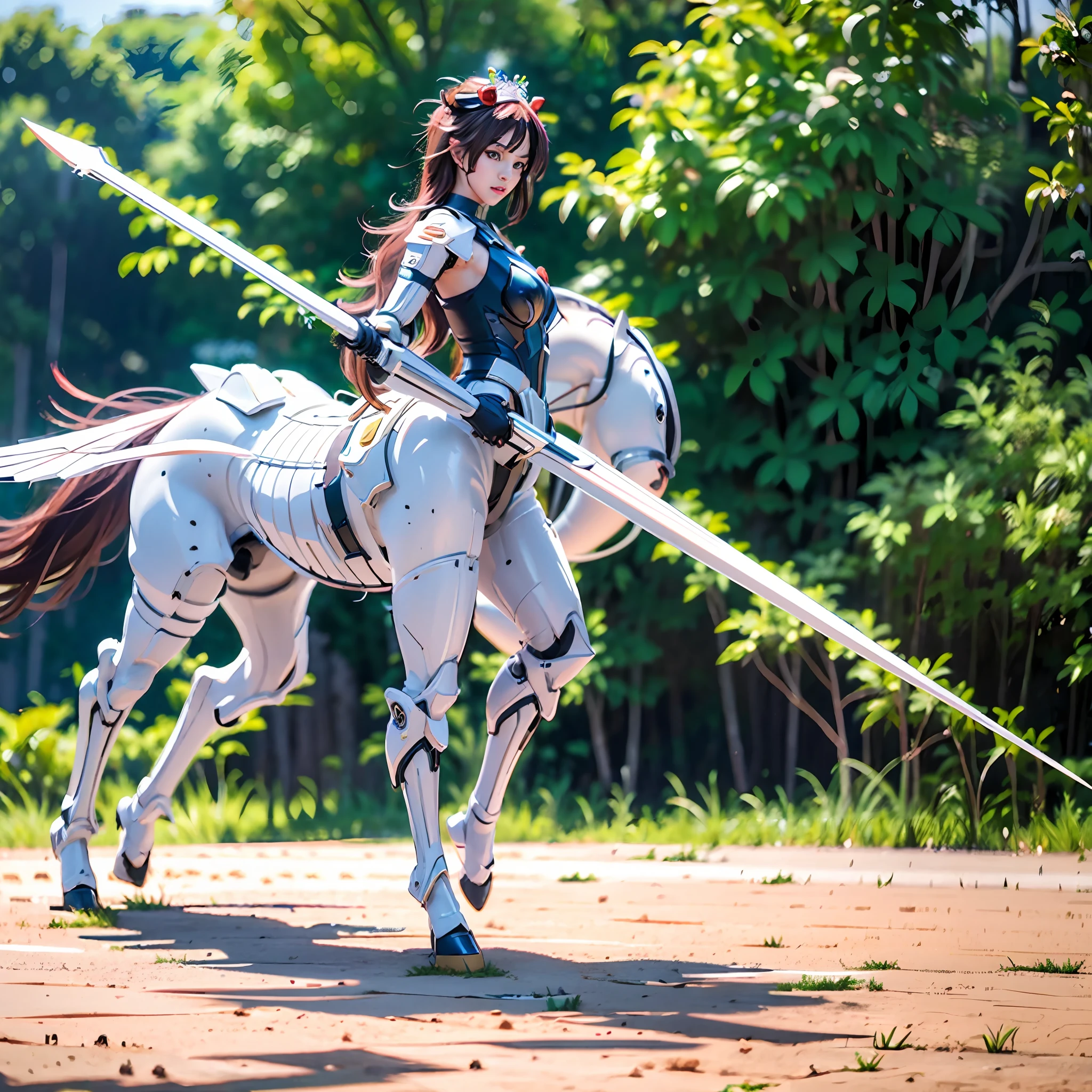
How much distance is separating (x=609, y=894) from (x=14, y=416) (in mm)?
7561

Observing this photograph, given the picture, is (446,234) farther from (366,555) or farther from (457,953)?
(457,953)

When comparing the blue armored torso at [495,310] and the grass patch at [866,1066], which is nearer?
the grass patch at [866,1066]

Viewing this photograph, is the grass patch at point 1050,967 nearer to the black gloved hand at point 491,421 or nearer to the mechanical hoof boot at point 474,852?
the mechanical hoof boot at point 474,852

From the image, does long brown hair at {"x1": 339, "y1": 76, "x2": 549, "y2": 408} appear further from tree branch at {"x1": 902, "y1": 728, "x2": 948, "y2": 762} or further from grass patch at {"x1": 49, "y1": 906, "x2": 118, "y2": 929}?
tree branch at {"x1": 902, "y1": 728, "x2": 948, "y2": 762}

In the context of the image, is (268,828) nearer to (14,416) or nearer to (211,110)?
(14,416)

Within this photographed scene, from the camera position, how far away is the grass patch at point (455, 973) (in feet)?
12.5

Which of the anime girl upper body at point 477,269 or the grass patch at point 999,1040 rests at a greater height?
the anime girl upper body at point 477,269

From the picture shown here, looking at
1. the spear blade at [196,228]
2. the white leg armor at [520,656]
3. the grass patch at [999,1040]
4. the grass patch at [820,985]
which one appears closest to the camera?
the grass patch at [999,1040]

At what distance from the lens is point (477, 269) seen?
4.11m

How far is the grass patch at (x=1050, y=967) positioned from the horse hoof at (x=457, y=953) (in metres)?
1.41

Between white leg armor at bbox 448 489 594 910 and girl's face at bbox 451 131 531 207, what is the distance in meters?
0.91

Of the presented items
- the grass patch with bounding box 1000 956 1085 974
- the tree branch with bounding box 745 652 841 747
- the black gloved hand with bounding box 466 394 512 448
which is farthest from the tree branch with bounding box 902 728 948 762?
the black gloved hand with bounding box 466 394 512 448

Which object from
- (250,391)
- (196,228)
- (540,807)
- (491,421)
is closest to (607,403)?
(491,421)

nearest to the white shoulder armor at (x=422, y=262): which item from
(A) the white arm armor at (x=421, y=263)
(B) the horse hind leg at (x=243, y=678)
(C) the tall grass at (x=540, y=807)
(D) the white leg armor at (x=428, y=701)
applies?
(A) the white arm armor at (x=421, y=263)
